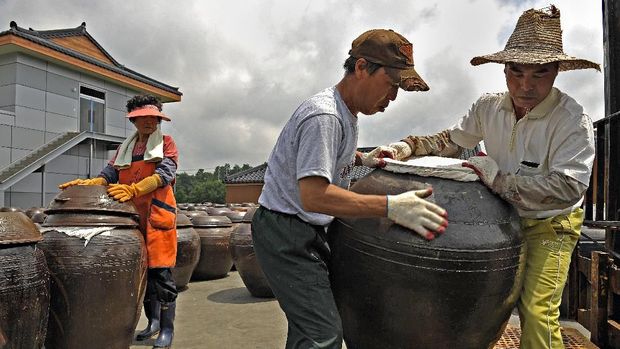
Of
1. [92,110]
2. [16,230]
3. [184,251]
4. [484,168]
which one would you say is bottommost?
[184,251]

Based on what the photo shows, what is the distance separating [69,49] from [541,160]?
1807 centimetres

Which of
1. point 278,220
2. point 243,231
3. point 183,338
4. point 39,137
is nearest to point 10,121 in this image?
point 39,137

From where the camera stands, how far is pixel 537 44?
2.55m

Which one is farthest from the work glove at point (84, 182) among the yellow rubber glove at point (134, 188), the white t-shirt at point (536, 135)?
the white t-shirt at point (536, 135)

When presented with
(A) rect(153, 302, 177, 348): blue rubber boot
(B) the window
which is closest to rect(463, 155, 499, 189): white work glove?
(A) rect(153, 302, 177, 348): blue rubber boot

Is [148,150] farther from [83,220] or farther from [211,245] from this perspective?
[211,245]

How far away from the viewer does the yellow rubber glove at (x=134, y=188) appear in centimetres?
410

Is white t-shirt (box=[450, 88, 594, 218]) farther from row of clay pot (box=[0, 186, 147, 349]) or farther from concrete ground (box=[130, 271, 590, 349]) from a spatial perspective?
row of clay pot (box=[0, 186, 147, 349])

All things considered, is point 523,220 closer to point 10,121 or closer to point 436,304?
point 436,304

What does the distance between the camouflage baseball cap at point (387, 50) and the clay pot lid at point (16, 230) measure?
256cm

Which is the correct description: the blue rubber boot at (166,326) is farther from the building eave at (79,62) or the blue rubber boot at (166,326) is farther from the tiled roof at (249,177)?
the tiled roof at (249,177)

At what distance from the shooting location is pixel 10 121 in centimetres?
1564

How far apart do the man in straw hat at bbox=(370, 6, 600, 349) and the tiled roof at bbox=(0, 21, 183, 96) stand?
15.9 meters

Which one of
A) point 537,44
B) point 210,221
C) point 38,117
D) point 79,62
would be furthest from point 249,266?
point 79,62
